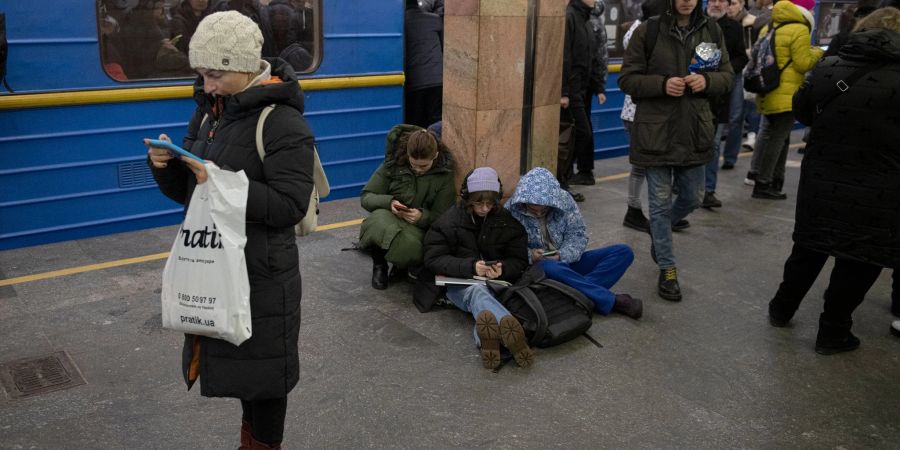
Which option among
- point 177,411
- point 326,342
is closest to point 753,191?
point 326,342

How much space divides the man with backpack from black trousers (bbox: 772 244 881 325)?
9.99ft

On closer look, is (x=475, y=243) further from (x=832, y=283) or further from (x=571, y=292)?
(x=832, y=283)

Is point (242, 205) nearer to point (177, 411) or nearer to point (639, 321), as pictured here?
point (177, 411)

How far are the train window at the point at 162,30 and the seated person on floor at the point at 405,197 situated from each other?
204 centimetres

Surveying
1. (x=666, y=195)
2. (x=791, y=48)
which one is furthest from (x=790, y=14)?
(x=666, y=195)

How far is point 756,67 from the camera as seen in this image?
288 inches

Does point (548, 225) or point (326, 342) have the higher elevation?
point (548, 225)

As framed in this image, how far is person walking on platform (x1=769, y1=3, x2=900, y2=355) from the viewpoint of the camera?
13.4ft

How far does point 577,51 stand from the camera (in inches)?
295

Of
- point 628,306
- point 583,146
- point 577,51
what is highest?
point 577,51

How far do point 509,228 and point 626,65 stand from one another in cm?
137

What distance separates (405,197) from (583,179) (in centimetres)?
363

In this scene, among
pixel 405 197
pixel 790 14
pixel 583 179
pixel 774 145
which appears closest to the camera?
pixel 405 197

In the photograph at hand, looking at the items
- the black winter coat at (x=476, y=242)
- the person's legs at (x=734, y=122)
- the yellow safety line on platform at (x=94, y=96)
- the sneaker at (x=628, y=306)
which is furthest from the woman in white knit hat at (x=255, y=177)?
the person's legs at (x=734, y=122)
